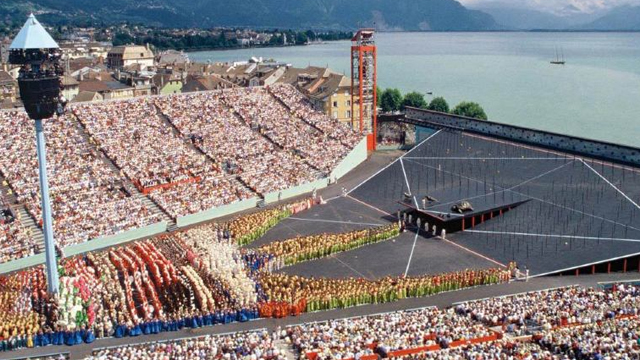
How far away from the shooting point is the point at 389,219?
4538 cm

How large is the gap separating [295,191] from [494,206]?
15.6m

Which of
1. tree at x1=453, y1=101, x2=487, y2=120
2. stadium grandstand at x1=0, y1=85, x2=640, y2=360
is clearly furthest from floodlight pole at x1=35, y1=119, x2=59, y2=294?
tree at x1=453, y1=101, x2=487, y2=120

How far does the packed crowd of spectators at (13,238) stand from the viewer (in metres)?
38.5

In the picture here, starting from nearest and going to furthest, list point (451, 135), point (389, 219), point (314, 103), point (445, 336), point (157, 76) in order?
point (445, 336), point (389, 219), point (451, 135), point (314, 103), point (157, 76)

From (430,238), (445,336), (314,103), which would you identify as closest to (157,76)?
(314,103)

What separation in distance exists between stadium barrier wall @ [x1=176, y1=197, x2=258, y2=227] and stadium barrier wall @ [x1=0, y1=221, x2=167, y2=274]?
1.44 metres

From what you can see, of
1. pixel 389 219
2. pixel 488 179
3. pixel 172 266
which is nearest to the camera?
pixel 172 266

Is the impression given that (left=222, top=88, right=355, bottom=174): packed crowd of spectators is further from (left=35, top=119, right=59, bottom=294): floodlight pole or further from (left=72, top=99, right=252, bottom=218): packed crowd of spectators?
(left=35, top=119, right=59, bottom=294): floodlight pole

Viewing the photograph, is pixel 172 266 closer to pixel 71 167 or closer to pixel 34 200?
pixel 34 200

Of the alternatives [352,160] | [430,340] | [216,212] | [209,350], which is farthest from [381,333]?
[352,160]

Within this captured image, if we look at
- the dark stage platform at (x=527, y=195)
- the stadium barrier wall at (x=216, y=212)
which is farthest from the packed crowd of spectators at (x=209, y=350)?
the stadium barrier wall at (x=216, y=212)

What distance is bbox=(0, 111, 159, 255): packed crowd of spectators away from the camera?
141ft

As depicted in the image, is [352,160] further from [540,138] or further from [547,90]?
[547,90]

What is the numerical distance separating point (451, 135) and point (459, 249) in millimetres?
21727
